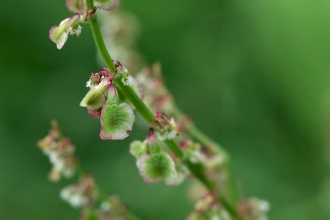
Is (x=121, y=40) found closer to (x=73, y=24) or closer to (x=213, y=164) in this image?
(x=213, y=164)

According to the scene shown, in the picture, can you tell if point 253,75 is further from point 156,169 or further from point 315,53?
point 156,169

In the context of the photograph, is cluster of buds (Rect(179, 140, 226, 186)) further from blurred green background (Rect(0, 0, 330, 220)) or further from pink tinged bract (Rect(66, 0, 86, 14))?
blurred green background (Rect(0, 0, 330, 220))

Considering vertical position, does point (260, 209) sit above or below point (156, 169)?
above

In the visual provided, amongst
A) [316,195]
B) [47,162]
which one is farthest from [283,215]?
[47,162]

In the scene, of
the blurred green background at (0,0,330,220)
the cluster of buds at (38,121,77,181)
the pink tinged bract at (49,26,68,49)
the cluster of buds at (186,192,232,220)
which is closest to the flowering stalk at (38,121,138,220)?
the cluster of buds at (38,121,77,181)

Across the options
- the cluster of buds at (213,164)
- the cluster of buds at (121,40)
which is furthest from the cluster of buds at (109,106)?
the cluster of buds at (121,40)
